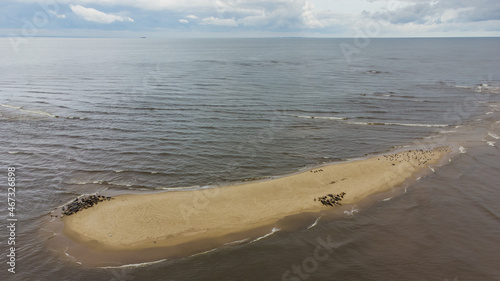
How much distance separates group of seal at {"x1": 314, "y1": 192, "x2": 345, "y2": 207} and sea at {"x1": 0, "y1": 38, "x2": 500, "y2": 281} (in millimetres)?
672

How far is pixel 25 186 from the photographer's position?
19.4m

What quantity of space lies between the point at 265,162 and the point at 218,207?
7.32 metres

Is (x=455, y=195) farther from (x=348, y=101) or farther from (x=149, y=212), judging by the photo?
(x=348, y=101)

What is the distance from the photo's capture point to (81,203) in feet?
56.2

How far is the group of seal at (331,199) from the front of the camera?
17.7 metres

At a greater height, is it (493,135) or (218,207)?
(493,135)

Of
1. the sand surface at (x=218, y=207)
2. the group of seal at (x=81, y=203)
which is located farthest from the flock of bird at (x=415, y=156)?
the group of seal at (x=81, y=203)

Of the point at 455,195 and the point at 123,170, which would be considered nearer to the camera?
the point at 455,195

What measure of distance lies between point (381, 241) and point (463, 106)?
36.1 meters

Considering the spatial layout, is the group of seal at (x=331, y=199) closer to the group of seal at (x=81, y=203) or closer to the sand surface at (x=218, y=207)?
the sand surface at (x=218, y=207)

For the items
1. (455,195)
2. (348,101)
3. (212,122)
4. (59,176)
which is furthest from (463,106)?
(59,176)

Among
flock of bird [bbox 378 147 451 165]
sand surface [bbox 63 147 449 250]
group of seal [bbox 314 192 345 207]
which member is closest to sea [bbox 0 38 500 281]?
group of seal [bbox 314 192 345 207]

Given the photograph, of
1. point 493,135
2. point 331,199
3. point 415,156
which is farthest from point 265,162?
point 493,135

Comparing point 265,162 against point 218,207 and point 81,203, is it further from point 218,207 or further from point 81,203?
point 81,203
